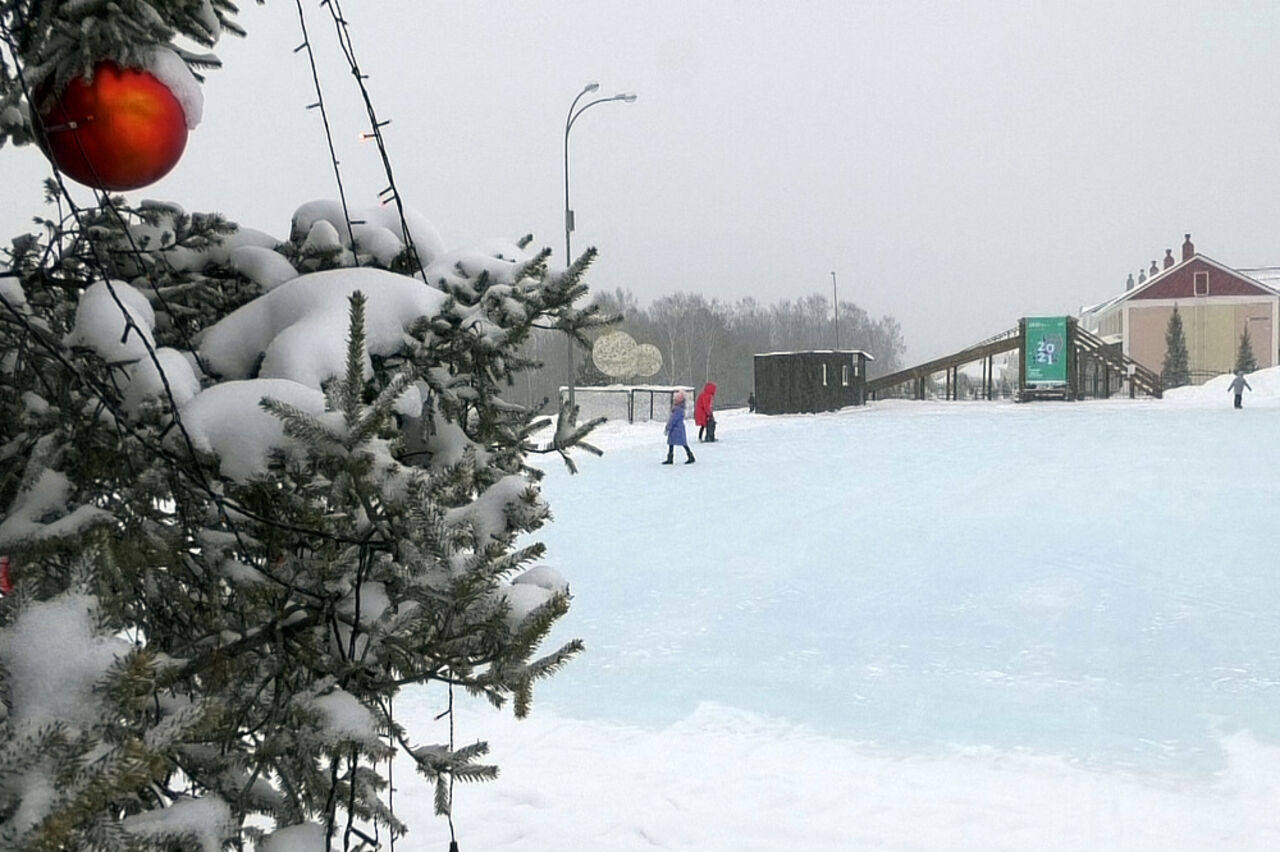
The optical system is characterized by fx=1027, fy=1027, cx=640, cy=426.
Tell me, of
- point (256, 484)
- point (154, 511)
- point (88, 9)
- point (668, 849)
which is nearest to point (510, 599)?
point (256, 484)

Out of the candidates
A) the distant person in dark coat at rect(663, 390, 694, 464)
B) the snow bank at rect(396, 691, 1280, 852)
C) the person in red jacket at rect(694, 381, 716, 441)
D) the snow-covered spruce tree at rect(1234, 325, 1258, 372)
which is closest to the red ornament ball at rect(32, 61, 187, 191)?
the snow bank at rect(396, 691, 1280, 852)

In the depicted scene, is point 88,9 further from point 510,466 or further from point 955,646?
point 955,646

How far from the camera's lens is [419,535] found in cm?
155

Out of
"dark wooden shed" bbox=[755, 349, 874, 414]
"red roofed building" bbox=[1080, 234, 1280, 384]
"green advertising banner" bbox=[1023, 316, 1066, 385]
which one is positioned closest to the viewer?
"dark wooden shed" bbox=[755, 349, 874, 414]

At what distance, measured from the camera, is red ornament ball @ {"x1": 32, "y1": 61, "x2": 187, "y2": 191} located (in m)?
1.63

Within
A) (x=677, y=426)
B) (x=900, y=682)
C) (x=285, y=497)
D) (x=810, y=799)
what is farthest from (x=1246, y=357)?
(x=285, y=497)

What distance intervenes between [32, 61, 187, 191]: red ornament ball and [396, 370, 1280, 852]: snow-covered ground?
3.20 meters

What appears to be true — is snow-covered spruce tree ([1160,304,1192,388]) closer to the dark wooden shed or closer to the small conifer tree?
the dark wooden shed

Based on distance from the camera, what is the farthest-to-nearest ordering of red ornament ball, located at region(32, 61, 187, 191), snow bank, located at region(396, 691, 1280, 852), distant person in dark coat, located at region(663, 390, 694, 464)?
distant person in dark coat, located at region(663, 390, 694, 464), snow bank, located at region(396, 691, 1280, 852), red ornament ball, located at region(32, 61, 187, 191)

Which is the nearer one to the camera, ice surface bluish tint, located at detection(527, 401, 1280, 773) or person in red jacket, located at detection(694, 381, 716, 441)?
ice surface bluish tint, located at detection(527, 401, 1280, 773)

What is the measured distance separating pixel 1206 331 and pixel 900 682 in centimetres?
5717

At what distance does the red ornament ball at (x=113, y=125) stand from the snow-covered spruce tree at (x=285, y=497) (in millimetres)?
84

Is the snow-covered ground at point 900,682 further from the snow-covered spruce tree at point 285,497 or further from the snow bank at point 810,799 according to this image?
the snow-covered spruce tree at point 285,497

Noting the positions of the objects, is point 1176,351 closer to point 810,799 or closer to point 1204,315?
point 1204,315
